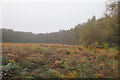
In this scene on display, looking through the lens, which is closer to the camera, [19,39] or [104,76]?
[104,76]

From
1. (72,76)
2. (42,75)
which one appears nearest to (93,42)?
(72,76)

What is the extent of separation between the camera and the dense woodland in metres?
6.40

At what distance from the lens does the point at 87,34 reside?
25.5 ft

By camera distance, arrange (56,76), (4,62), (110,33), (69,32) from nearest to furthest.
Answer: (56,76) → (4,62) → (110,33) → (69,32)

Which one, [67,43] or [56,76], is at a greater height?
[67,43]

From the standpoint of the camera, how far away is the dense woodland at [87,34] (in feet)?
21.0

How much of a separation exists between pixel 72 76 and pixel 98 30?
427cm

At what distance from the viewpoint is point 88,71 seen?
4203 millimetres

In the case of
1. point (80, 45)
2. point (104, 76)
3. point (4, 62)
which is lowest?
point (104, 76)

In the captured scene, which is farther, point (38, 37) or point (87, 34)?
point (38, 37)

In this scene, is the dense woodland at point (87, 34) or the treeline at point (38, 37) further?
the treeline at point (38, 37)

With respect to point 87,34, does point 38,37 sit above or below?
below

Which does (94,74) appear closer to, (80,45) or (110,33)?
(110,33)

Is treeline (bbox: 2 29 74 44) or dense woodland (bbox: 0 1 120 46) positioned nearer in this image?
dense woodland (bbox: 0 1 120 46)
